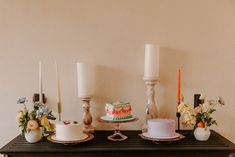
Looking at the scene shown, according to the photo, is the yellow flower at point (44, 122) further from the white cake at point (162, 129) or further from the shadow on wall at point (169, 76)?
the shadow on wall at point (169, 76)

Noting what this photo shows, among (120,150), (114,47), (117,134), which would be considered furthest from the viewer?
(114,47)

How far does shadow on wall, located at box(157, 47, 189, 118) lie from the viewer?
5.55 ft

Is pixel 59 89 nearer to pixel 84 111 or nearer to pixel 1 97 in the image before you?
pixel 84 111

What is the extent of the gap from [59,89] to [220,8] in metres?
1.22

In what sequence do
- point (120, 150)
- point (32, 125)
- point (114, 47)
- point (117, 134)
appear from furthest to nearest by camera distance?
point (114, 47)
point (117, 134)
point (32, 125)
point (120, 150)

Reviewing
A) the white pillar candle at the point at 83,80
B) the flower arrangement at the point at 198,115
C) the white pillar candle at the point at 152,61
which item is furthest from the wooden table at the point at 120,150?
the white pillar candle at the point at 152,61

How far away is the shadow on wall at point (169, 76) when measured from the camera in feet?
5.55

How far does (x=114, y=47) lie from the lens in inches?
66.3

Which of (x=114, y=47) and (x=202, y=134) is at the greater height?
(x=114, y=47)

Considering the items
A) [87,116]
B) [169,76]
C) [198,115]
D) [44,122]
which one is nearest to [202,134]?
[198,115]

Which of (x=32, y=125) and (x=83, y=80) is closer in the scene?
(x=32, y=125)

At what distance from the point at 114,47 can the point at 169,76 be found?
0.42 meters

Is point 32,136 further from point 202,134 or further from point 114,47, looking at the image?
point 202,134

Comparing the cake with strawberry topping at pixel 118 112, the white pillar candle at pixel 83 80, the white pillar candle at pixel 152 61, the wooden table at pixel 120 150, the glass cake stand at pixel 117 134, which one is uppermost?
the white pillar candle at pixel 152 61
